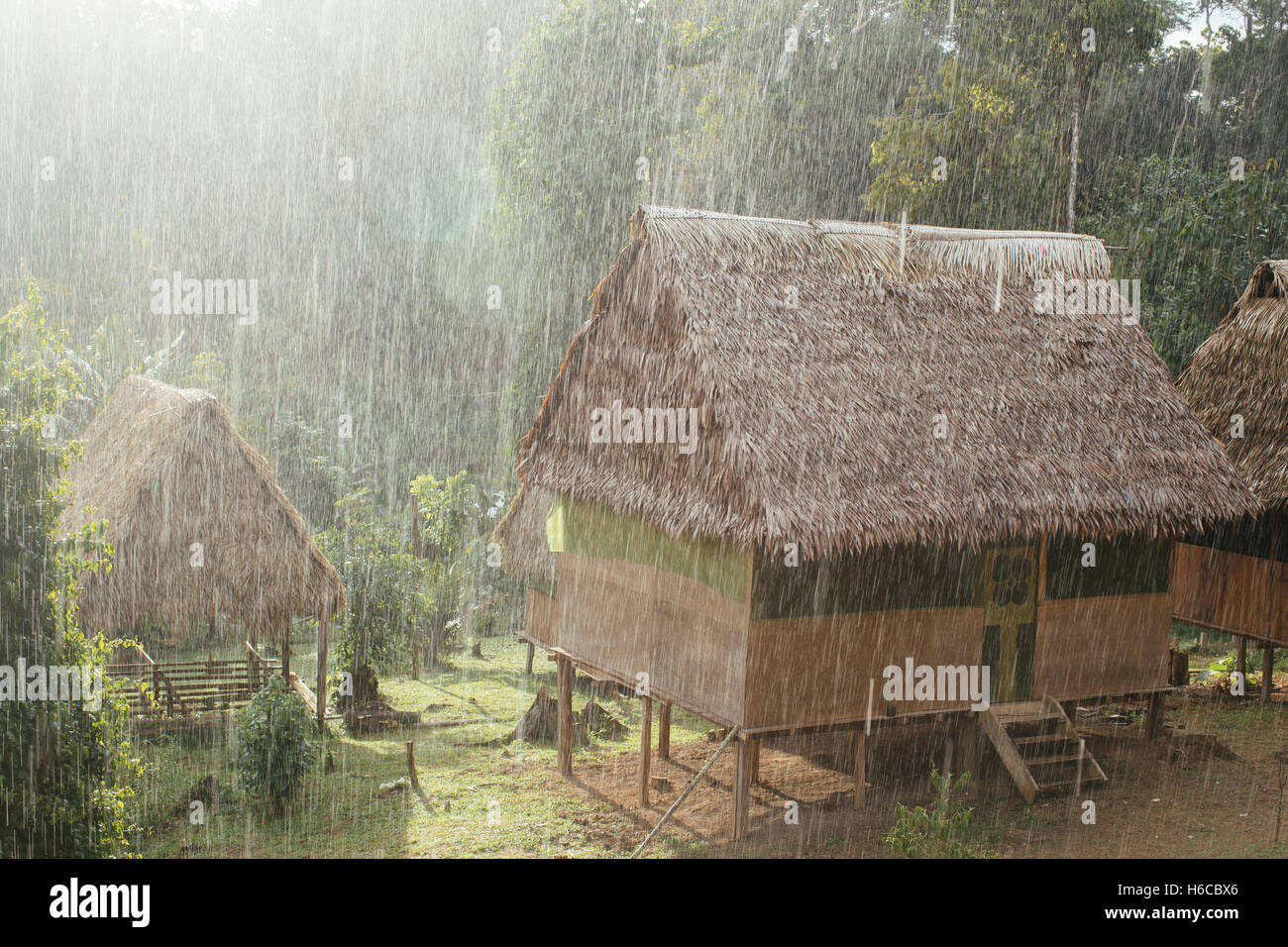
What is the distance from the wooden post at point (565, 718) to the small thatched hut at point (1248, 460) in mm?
7171

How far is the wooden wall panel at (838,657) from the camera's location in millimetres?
10219

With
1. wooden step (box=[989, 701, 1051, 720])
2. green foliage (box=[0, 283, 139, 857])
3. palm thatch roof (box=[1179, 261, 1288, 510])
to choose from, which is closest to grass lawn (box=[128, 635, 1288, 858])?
wooden step (box=[989, 701, 1051, 720])

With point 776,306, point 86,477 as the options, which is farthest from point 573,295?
point 776,306

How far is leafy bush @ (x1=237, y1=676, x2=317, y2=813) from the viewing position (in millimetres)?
11617

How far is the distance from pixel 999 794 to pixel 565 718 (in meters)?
4.58

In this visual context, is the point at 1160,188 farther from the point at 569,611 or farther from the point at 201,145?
the point at 201,145

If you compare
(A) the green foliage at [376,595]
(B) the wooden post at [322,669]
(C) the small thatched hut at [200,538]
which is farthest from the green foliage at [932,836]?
(A) the green foliage at [376,595]

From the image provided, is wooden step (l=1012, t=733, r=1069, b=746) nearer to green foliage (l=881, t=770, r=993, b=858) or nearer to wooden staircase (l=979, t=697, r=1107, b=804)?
wooden staircase (l=979, t=697, r=1107, b=804)

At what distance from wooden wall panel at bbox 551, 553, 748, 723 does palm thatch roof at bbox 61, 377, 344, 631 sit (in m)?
3.48

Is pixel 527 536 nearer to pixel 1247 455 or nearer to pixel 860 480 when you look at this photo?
pixel 860 480

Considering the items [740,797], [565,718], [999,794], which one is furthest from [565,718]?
[999,794]

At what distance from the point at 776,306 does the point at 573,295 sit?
10.9 m

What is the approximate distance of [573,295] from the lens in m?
21.9

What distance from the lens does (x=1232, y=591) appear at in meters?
14.5
